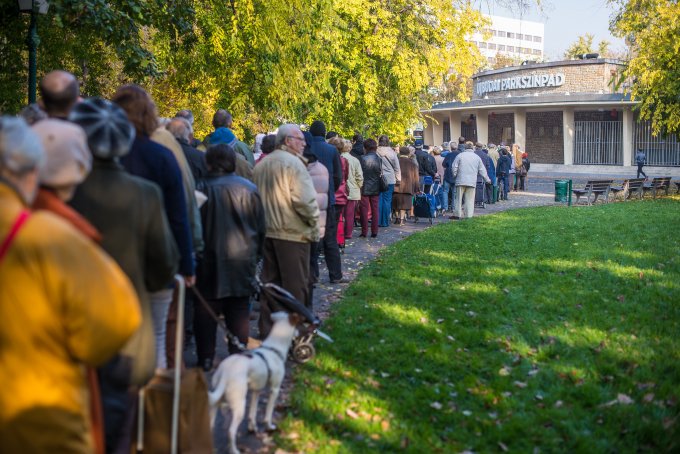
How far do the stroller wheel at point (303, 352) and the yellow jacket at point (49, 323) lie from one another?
4367 mm

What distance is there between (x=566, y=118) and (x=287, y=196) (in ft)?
132

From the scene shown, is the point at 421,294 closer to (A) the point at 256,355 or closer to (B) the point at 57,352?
(A) the point at 256,355

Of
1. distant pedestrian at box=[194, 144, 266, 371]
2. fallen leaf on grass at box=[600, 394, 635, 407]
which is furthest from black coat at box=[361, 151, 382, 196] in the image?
fallen leaf on grass at box=[600, 394, 635, 407]

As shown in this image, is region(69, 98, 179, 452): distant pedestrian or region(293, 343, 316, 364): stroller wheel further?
region(293, 343, 316, 364): stroller wheel

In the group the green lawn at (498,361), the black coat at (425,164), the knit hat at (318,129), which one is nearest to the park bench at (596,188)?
the black coat at (425,164)

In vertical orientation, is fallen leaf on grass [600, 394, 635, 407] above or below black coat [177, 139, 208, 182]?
below

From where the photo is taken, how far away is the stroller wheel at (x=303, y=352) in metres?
7.08

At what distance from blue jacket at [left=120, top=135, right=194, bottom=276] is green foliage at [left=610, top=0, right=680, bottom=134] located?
2438 centimetres

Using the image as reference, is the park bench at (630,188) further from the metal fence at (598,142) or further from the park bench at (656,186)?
the metal fence at (598,142)

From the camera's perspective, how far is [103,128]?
12.4 feet

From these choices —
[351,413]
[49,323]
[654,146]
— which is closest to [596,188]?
[654,146]

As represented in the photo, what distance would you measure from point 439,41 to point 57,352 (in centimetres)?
2413

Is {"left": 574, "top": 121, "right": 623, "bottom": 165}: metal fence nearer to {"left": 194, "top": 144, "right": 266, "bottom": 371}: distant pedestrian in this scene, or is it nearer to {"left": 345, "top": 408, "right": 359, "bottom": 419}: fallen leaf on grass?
{"left": 194, "top": 144, "right": 266, "bottom": 371}: distant pedestrian

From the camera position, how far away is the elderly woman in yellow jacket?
257 cm
